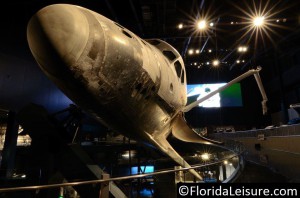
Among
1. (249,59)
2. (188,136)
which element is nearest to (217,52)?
(249,59)

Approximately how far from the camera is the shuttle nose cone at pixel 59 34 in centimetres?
302

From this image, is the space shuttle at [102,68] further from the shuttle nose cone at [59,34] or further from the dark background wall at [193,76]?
the dark background wall at [193,76]

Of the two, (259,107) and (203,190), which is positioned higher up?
(259,107)

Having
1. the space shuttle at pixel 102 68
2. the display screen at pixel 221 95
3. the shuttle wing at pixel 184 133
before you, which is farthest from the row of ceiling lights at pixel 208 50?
the space shuttle at pixel 102 68

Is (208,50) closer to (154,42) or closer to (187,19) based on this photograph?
(187,19)

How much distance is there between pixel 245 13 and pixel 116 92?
1352cm

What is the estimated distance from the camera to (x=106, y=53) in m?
3.38

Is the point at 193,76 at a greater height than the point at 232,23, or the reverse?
the point at 232,23

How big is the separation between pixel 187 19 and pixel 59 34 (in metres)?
13.4

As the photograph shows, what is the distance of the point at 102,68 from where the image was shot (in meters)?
3.39

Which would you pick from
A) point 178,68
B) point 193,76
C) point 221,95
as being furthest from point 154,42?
point 193,76

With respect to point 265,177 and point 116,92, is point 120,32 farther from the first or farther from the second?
point 265,177

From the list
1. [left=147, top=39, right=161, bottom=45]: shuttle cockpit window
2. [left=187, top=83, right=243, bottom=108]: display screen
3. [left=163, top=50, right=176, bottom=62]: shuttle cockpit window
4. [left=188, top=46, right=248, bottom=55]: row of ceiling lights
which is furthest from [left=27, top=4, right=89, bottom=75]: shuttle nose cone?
[left=187, top=83, right=243, bottom=108]: display screen

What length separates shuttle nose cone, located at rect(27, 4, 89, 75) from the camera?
9.89 ft
